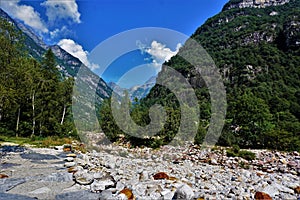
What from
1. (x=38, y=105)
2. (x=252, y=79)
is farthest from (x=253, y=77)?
(x=38, y=105)

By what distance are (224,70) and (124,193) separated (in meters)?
99.0

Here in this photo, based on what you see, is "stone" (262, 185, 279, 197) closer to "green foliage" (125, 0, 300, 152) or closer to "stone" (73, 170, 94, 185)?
"stone" (73, 170, 94, 185)

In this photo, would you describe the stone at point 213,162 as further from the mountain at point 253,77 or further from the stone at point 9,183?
the mountain at point 253,77

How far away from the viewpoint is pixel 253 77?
8750cm

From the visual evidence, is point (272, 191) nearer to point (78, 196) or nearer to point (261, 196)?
point (261, 196)

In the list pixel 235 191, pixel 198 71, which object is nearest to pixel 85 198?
pixel 235 191

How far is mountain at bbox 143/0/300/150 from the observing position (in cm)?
2953

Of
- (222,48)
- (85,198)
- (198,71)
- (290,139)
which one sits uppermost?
(222,48)

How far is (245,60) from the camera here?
3885 inches

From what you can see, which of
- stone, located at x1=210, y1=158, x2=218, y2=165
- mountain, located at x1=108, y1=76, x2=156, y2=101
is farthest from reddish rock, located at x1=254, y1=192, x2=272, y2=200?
mountain, located at x1=108, y1=76, x2=156, y2=101

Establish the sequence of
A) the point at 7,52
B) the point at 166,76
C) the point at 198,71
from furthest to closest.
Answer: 1. the point at 198,71
2. the point at 166,76
3. the point at 7,52

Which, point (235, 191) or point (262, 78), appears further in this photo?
point (262, 78)

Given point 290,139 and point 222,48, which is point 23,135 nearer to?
point 290,139

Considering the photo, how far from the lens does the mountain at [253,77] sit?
2953 cm
